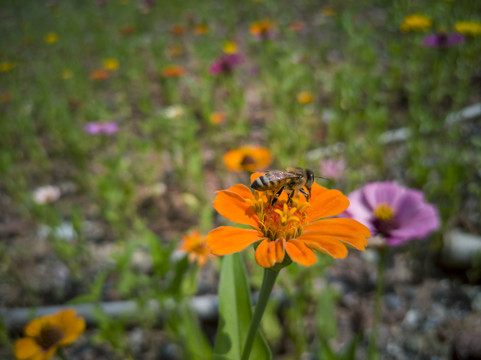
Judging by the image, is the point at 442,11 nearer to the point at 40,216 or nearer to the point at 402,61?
the point at 402,61

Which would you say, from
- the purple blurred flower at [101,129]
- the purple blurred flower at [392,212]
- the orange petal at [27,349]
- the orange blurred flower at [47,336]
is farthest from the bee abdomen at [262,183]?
the purple blurred flower at [101,129]

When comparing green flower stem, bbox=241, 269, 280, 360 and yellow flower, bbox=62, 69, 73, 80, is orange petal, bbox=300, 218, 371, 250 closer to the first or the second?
green flower stem, bbox=241, 269, 280, 360

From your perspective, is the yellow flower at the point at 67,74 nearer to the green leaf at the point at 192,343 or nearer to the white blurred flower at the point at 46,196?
the white blurred flower at the point at 46,196

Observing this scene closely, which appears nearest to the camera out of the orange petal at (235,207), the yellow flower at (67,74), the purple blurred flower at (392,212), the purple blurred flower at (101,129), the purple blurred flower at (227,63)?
the orange petal at (235,207)

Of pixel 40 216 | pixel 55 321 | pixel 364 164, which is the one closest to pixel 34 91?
pixel 40 216

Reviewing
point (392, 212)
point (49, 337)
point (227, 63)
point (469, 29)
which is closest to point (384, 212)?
point (392, 212)

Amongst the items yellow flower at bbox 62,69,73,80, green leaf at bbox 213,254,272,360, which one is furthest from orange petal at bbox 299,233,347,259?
yellow flower at bbox 62,69,73,80

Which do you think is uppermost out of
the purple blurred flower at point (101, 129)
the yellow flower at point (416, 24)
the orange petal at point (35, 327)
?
the yellow flower at point (416, 24)

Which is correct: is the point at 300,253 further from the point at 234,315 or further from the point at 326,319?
the point at 326,319
